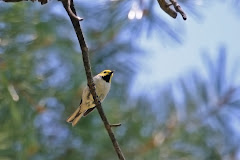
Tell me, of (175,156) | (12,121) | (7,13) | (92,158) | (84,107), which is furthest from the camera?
(92,158)

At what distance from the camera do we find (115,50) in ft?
8.67

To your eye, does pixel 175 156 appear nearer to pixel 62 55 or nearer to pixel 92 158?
pixel 92 158

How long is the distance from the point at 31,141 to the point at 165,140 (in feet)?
2.15

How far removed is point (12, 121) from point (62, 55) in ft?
2.08

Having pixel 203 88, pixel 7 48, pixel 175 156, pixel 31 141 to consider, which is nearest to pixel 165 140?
pixel 175 156

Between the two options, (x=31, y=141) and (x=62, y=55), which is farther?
(x=62, y=55)

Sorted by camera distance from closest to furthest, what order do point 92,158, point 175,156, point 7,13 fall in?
point 7,13 → point 175,156 → point 92,158

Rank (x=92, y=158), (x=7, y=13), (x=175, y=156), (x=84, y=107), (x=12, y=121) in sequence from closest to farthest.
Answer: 1. (x=84, y=107)
2. (x=7, y=13)
3. (x=12, y=121)
4. (x=175, y=156)
5. (x=92, y=158)

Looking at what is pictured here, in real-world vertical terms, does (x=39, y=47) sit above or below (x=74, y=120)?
below

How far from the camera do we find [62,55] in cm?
304

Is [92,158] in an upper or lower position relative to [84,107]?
lower

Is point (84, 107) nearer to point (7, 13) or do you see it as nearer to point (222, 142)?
point (7, 13)

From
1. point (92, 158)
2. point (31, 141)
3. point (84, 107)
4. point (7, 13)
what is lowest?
point (92, 158)

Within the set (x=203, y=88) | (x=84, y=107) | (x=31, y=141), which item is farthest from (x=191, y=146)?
(x=84, y=107)
